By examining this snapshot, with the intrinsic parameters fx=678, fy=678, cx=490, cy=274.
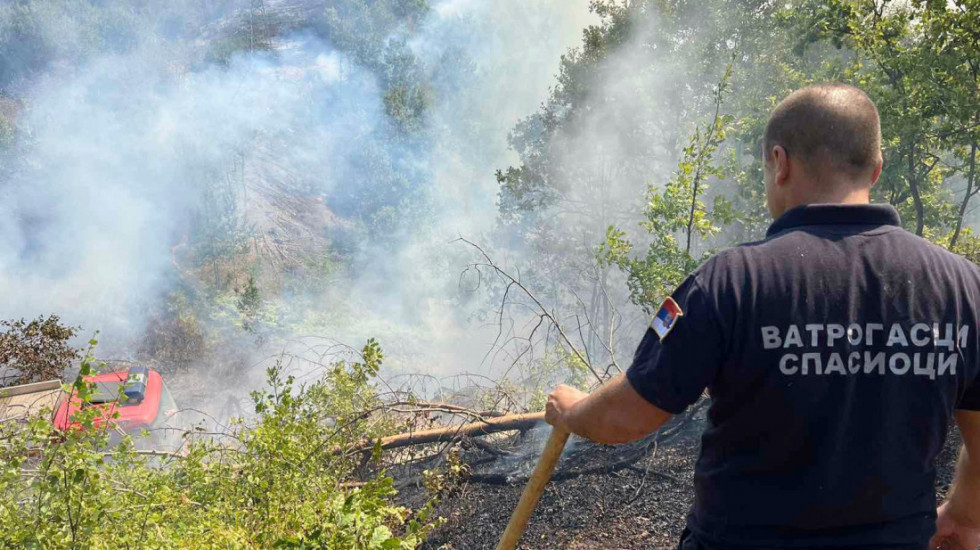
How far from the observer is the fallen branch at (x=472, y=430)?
193 inches

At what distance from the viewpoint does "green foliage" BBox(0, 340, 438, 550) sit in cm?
231

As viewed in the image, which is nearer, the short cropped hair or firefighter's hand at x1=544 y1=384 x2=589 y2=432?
the short cropped hair

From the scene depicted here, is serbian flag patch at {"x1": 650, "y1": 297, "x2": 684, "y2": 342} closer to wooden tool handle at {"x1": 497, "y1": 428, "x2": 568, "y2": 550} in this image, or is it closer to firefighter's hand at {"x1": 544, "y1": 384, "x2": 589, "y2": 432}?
firefighter's hand at {"x1": 544, "y1": 384, "x2": 589, "y2": 432}

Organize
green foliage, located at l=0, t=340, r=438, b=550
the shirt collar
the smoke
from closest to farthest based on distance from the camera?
1. the shirt collar
2. green foliage, located at l=0, t=340, r=438, b=550
3. the smoke

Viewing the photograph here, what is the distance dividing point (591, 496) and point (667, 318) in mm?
2931

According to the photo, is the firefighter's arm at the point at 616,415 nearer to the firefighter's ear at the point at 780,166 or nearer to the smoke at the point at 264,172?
the firefighter's ear at the point at 780,166

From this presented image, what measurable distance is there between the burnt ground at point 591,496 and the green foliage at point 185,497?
539mm

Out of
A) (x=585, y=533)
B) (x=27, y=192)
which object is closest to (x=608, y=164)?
(x=585, y=533)

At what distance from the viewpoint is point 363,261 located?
2134 cm

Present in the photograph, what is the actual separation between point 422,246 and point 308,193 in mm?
5827

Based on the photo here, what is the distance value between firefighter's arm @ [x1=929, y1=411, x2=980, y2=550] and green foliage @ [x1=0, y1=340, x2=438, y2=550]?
149cm

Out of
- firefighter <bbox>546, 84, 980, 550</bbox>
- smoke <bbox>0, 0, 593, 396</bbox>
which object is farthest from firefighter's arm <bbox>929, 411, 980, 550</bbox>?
smoke <bbox>0, 0, 593, 396</bbox>

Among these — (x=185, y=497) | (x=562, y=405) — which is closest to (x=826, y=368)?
(x=562, y=405)

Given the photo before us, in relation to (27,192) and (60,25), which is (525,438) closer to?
(27,192)
